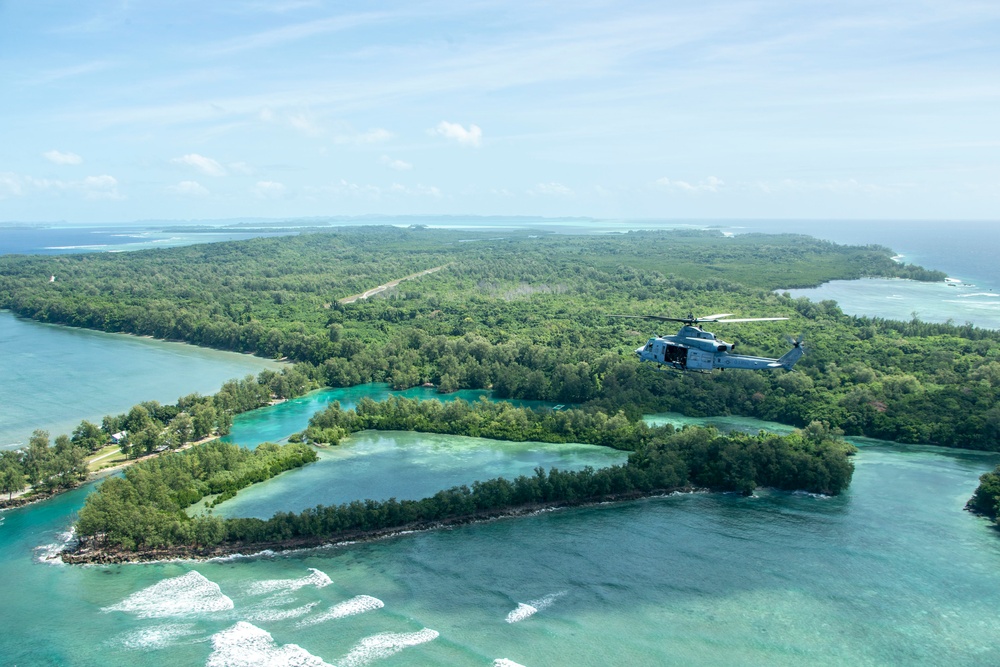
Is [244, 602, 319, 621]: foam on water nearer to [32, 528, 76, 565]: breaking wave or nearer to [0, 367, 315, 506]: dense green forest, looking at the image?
[32, 528, 76, 565]: breaking wave

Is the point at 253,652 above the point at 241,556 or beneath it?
beneath

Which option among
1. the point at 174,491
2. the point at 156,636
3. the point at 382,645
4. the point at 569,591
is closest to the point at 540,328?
the point at 174,491

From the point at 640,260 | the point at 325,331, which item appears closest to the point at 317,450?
the point at 325,331

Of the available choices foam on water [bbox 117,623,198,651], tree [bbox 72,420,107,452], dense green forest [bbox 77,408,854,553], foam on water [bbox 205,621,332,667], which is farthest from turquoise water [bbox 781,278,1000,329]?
foam on water [bbox 117,623,198,651]

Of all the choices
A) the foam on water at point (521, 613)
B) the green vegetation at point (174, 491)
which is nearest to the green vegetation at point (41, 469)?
the green vegetation at point (174, 491)

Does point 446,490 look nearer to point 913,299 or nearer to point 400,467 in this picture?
point 400,467

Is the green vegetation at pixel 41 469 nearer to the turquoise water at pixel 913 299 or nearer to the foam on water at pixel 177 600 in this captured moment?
the foam on water at pixel 177 600
